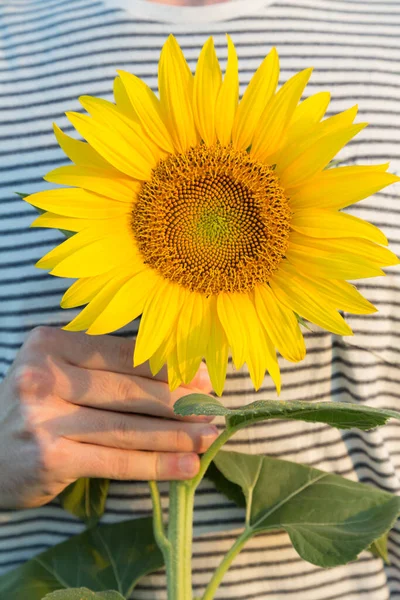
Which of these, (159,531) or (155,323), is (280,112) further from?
(159,531)

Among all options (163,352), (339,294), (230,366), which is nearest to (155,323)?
(163,352)

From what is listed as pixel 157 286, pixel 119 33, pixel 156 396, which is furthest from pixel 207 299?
pixel 119 33

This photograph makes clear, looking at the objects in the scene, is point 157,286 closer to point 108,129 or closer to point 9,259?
point 108,129

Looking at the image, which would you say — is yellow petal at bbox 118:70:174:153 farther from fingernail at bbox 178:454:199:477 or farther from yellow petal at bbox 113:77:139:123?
fingernail at bbox 178:454:199:477

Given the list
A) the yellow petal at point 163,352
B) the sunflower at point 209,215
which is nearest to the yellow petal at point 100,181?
the sunflower at point 209,215

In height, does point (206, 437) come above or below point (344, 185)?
below

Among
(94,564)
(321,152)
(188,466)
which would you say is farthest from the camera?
(94,564)
